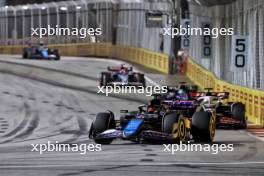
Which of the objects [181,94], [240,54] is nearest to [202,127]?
[181,94]

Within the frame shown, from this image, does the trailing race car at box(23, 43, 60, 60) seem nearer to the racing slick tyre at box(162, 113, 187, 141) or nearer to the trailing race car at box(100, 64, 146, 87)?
the trailing race car at box(100, 64, 146, 87)

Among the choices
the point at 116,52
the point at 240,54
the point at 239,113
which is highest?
the point at 240,54

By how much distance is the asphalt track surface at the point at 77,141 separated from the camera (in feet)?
47.4

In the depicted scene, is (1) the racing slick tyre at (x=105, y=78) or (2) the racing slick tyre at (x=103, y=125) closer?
(2) the racing slick tyre at (x=103, y=125)

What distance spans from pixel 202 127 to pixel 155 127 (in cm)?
106

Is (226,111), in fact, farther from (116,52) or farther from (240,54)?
(116,52)
